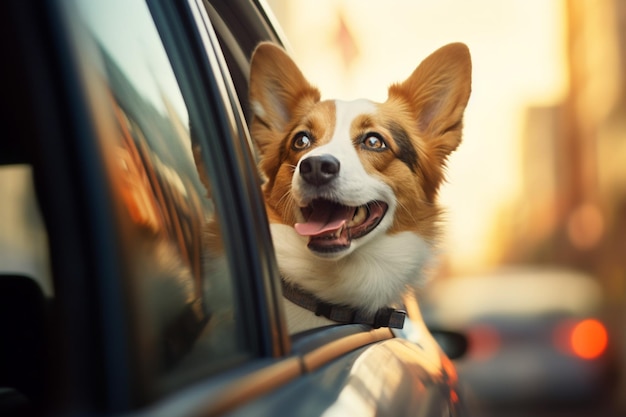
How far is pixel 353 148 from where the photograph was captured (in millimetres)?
3008

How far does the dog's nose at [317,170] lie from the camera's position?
2.77 m

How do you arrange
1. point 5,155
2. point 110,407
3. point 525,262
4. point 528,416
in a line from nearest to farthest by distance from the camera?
point 110,407, point 5,155, point 528,416, point 525,262

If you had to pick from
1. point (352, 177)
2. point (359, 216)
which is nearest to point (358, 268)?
point (359, 216)

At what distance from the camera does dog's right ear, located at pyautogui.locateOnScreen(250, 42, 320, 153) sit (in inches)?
118

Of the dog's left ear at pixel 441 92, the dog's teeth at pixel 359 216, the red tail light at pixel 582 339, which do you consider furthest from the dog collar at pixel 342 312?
the red tail light at pixel 582 339

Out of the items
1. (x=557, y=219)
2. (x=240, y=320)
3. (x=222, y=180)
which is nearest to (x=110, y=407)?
(x=240, y=320)

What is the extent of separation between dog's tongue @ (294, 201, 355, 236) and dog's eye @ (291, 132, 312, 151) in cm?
20

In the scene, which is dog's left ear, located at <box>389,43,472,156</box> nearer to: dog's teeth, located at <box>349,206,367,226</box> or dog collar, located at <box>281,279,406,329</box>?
dog's teeth, located at <box>349,206,367,226</box>

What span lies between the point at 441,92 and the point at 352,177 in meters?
0.49

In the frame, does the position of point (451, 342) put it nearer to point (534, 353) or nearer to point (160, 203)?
point (160, 203)

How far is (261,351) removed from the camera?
177cm

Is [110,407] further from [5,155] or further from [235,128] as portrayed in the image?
[235,128]

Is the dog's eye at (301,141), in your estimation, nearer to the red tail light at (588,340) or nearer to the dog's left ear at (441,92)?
the dog's left ear at (441,92)

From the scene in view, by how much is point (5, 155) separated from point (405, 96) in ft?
5.70
